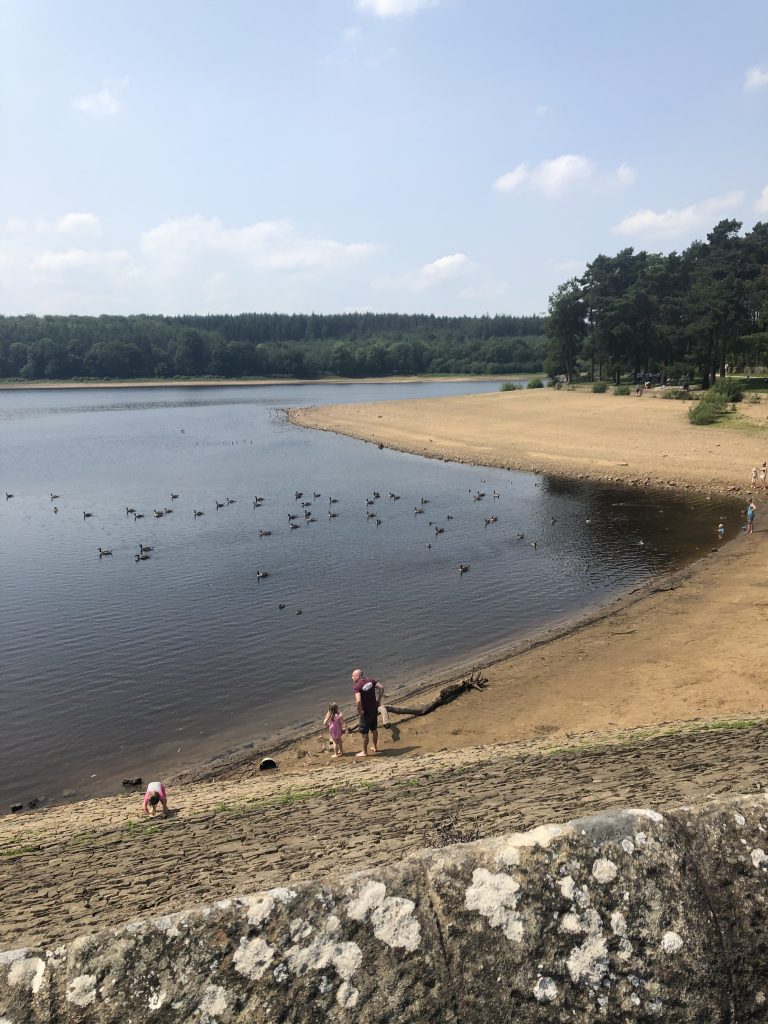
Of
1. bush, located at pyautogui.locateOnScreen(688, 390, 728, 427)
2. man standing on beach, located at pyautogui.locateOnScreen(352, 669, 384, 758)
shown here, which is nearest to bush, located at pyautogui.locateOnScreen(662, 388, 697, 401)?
bush, located at pyautogui.locateOnScreen(688, 390, 728, 427)

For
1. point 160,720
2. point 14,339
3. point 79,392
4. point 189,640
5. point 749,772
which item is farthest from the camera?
point 14,339

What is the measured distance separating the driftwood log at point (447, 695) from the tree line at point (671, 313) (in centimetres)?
5499

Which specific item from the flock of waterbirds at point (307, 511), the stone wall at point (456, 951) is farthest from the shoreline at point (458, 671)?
the stone wall at point (456, 951)

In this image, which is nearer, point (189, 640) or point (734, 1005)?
point (734, 1005)

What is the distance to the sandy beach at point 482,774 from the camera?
6711 mm

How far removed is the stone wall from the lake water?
13.1m

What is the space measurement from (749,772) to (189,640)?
18874mm

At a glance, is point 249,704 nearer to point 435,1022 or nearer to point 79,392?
point 435,1022

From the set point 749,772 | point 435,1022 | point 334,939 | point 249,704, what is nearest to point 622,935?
point 435,1022

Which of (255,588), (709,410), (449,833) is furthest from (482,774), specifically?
(709,410)

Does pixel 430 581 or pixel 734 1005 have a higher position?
pixel 734 1005

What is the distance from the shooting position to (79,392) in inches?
6826

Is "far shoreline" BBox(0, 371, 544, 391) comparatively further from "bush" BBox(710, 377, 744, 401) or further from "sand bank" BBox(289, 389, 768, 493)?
"bush" BBox(710, 377, 744, 401)

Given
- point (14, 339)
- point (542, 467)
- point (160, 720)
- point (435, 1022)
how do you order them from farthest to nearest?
point (14, 339), point (542, 467), point (160, 720), point (435, 1022)
